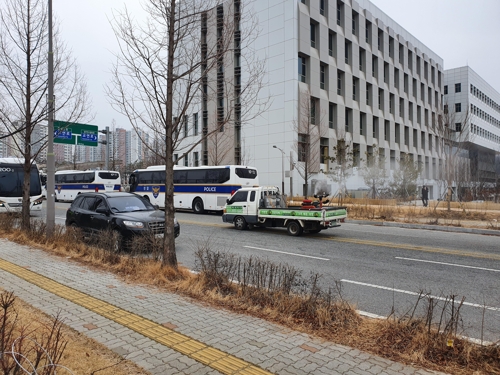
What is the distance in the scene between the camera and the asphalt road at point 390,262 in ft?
20.2

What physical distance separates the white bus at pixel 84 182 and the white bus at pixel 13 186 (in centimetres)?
1523

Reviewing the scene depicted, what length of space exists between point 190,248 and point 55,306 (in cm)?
616

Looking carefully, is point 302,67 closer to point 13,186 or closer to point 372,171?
point 372,171

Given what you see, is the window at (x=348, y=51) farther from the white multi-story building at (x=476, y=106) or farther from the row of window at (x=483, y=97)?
the row of window at (x=483, y=97)

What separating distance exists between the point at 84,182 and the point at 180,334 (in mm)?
36532

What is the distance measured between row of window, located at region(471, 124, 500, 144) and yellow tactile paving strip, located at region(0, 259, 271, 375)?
80142 millimetres

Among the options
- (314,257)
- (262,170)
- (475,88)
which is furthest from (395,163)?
(314,257)

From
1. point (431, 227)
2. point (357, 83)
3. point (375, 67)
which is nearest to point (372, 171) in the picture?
point (357, 83)

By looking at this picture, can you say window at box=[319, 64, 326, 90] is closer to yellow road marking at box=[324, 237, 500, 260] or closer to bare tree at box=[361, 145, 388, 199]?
bare tree at box=[361, 145, 388, 199]

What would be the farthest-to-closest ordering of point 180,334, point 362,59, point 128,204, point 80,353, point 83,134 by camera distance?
point 362,59
point 83,134
point 128,204
point 180,334
point 80,353

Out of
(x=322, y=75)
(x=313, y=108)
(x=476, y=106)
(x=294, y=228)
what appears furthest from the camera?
(x=476, y=106)

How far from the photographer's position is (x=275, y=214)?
14.7 metres

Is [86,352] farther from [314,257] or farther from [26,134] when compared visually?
[26,134]

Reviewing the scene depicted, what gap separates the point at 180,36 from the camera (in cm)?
729
